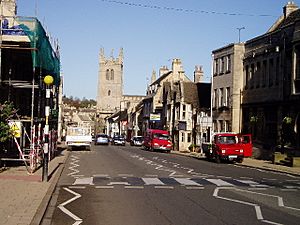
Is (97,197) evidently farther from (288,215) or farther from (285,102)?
(285,102)

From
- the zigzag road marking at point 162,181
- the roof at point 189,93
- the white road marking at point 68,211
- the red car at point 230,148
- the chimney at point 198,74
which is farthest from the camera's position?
the chimney at point 198,74

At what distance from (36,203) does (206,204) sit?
14.8 ft

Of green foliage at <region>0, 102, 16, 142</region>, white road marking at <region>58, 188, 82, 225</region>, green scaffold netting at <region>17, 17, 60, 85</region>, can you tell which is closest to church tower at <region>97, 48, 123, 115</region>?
green scaffold netting at <region>17, 17, 60, 85</region>

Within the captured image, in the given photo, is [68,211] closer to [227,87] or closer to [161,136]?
[227,87]

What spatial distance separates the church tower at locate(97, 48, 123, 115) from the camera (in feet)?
503

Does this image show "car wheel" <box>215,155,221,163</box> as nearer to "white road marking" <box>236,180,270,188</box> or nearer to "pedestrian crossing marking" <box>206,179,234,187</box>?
"white road marking" <box>236,180,270,188</box>

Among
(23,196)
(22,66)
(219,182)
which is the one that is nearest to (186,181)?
(219,182)

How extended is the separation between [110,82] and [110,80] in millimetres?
599

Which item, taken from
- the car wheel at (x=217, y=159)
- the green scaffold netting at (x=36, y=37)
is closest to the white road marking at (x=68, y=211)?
the green scaffold netting at (x=36, y=37)

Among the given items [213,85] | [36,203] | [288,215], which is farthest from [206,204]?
[213,85]

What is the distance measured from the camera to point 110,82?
153m

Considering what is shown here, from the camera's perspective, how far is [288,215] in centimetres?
1231

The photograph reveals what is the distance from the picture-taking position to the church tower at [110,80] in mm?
153375

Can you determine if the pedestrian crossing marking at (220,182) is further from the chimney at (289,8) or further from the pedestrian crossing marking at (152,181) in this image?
the chimney at (289,8)
